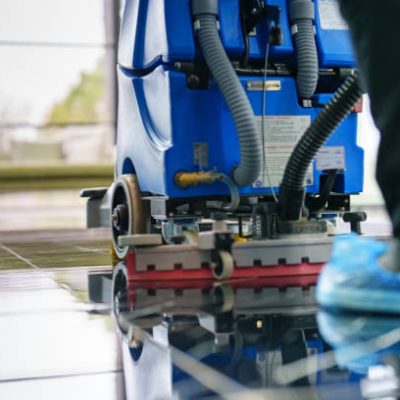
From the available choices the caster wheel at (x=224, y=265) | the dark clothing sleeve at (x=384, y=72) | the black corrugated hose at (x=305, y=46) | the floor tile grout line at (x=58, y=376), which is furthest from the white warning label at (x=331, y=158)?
the floor tile grout line at (x=58, y=376)

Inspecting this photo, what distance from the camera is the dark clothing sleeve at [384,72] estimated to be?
94 cm

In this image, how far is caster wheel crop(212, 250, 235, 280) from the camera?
5.68 feet

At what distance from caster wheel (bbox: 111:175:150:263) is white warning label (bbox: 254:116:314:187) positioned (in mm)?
356

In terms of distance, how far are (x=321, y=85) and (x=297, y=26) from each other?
213 millimetres

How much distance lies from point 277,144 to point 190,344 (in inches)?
36.7

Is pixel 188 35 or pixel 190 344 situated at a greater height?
pixel 188 35

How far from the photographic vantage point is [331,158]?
80.3 inches

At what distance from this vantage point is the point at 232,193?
6.10ft

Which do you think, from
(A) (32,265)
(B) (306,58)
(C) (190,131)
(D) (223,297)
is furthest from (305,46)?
(A) (32,265)

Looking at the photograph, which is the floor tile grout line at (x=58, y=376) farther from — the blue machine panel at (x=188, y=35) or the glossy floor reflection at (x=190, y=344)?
the blue machine panel at (x=188, y=35)

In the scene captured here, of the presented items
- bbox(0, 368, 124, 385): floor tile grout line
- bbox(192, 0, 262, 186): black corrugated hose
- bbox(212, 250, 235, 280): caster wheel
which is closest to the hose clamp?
bbox(192, 0, 262, 186): black corrugated hose

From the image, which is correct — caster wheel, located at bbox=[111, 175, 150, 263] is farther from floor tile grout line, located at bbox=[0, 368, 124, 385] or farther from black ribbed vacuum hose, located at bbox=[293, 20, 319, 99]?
floor tile grout line, located at bbox=[0, 368, 124, 385]

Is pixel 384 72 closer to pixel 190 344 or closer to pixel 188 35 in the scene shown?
pixel 190 344

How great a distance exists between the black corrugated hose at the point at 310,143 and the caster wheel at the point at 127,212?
434 millimetres
